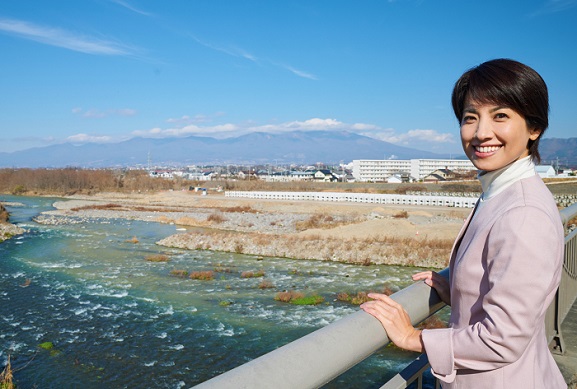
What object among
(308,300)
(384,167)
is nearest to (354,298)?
(308,300)

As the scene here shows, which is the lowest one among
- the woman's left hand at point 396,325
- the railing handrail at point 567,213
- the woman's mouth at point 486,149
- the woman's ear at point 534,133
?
the woman's left hand at point 396,325

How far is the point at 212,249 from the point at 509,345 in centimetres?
2204

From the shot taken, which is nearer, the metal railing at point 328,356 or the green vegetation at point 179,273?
the metal railing at point 328,356

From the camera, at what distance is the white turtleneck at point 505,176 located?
1.26 m

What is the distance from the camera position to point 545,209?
1.13 metres

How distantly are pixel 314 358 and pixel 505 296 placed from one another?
45cm

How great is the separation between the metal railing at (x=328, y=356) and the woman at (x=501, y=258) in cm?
12

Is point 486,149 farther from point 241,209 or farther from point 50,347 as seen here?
point 241,209

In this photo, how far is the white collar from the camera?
126cm

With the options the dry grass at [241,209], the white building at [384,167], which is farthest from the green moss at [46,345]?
the white building at [384,167]

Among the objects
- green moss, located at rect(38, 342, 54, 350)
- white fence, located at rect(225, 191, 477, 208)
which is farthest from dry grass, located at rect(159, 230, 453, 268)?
white fence, located at rect(225, 191, 477, 208)

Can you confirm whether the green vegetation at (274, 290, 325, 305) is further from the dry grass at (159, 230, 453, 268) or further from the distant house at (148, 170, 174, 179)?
the distant house at (148, 170, 174, 179)

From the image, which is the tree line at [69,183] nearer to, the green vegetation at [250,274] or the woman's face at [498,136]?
the green vegetation at [250,274]

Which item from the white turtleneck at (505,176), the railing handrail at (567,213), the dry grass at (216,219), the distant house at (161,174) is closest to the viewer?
Answer: the white turtleneck at (505,176)
